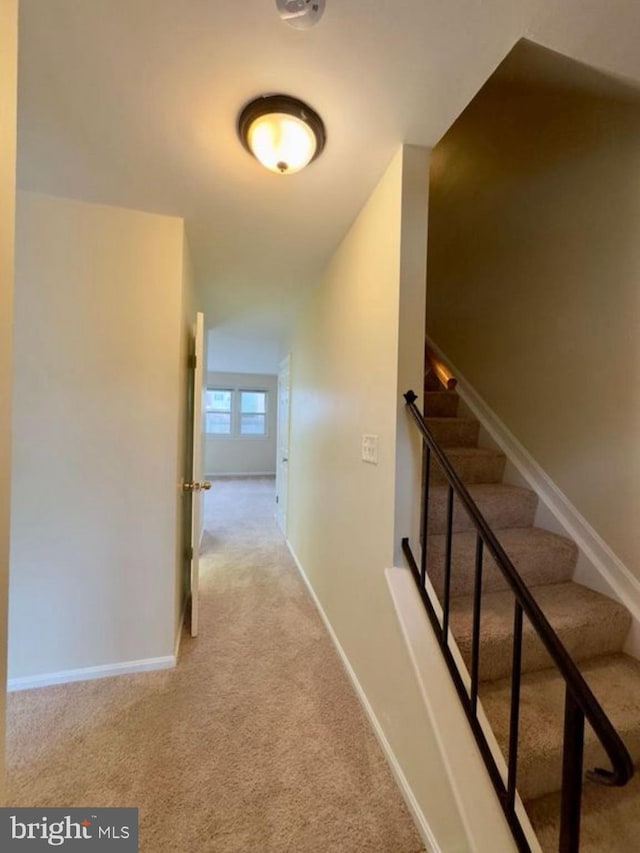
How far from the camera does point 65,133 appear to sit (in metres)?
1.34

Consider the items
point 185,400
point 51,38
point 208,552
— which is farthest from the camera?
point 208,552

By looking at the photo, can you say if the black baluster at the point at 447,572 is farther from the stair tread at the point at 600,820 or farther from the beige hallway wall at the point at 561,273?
the beige hallway wall at the point at 561,273

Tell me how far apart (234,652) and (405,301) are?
7.08 feet

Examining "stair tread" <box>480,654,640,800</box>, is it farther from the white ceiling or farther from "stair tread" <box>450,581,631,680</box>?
the white ceiling

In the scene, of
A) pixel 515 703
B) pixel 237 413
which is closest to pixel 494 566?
pixel 515 703

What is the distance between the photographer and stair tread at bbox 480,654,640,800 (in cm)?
112

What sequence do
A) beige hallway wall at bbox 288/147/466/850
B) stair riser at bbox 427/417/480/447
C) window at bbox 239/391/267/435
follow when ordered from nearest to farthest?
beige hallway wall at bbox 288/147/466/850 → stair riser at bbox 427/417/480/447 → window at bbox 239/391/267/435

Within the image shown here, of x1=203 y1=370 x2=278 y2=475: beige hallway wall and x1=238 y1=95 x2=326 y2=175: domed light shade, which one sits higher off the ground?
x1=238 y1=95 x2=326 y2=175: domed light shade

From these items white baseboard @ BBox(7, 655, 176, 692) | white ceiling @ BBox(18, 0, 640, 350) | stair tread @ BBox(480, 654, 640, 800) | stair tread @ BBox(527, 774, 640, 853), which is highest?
white ceiling @ BBox(18, 0, 640, 350)

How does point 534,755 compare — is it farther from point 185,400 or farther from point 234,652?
point 185,400

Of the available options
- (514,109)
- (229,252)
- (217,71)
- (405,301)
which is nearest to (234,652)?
(405,301)

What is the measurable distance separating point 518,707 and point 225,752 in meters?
1.22

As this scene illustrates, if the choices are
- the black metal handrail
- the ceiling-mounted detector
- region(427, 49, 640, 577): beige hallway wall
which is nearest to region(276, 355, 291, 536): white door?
region(427, 49, 640, 577): beige hallway wall

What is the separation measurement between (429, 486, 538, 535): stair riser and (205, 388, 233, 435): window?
22.1ft
